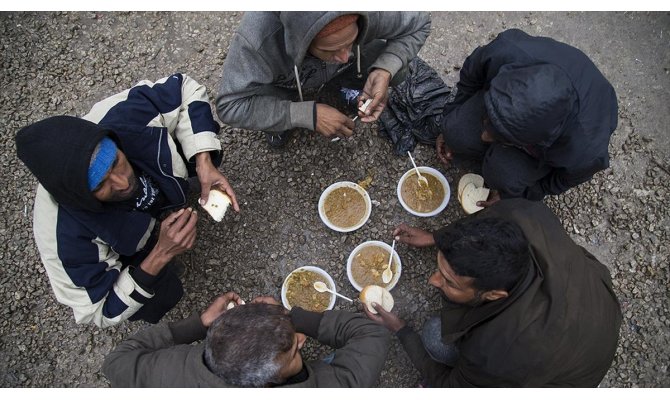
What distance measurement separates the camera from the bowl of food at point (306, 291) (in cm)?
290

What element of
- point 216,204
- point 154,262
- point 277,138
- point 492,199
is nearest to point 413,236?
point 492,199

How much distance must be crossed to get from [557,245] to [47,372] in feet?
10.3

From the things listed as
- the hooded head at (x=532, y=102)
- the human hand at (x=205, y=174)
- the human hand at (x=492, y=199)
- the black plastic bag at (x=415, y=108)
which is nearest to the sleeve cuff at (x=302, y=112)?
the human hand at (x=205, y=174)

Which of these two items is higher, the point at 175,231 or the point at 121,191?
the point at 121,191

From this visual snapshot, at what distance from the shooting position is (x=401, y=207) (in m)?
3.20

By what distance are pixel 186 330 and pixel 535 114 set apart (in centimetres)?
206

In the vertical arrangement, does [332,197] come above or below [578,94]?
below

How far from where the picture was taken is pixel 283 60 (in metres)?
2.53

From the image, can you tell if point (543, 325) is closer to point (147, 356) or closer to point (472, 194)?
point (472, 194)

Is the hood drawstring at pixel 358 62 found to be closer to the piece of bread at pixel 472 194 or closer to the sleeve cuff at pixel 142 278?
the piece of bread at pixel 472 194

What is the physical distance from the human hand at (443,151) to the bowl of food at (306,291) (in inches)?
44.6

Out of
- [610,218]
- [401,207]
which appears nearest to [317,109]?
[401,207]

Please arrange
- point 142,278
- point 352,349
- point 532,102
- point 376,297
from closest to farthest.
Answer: point 532,102 → point 352,349 → point 142,278 → point 376,297

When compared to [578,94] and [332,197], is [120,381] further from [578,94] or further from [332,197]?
[578,94]
